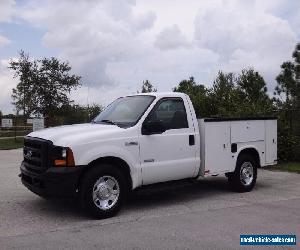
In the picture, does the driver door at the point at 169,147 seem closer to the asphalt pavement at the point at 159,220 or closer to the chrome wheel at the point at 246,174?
the asphalt pavement at the point at 159,220

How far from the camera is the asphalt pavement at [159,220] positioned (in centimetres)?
636

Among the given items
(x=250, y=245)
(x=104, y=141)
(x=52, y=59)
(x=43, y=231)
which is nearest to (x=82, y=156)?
(x=104, y=141)

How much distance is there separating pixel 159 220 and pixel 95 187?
1.15 m

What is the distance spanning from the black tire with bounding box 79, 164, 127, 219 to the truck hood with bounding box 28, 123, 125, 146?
510 millimetres

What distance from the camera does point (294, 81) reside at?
25859mm

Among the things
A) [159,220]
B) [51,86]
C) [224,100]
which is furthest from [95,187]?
[51,86]

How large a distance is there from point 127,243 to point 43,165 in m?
2.11

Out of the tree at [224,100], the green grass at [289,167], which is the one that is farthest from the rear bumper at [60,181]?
the tree at [224,100]

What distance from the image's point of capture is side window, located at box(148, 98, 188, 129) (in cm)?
863

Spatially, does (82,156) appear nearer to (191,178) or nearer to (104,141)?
(104,141)

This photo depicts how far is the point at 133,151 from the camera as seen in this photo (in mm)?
8078

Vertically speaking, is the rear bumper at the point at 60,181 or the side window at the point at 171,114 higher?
the side window at the point at 171,114

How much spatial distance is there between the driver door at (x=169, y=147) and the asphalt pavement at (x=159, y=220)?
32cm

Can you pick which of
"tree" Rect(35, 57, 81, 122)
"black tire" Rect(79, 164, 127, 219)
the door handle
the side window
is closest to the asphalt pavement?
"black tire" Rect(79, 164, 127, 219)
